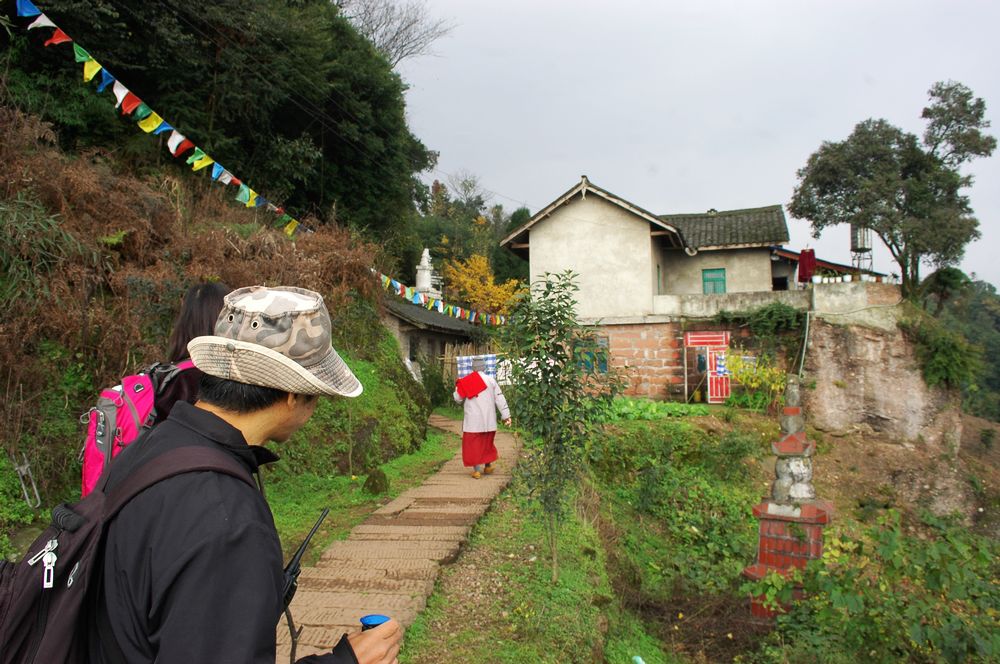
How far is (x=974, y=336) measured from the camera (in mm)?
41875

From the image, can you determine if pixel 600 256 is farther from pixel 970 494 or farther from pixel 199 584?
pixel 199 584

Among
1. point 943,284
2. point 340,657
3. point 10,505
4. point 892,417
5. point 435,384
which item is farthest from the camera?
point 943,284

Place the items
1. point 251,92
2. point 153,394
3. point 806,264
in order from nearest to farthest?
1. point 153,394
2. point 251,92
3. point 806,264

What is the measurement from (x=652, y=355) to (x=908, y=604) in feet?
49.5

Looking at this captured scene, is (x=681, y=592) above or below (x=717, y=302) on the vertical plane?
below

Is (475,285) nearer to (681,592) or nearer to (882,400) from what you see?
(882,400)

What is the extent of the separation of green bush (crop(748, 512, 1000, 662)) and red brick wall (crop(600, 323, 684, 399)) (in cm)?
1387

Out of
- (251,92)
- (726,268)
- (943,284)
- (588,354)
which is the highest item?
(251,92)

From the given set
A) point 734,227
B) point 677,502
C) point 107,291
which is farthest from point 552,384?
point 734,227

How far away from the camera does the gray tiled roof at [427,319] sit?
1645 centimetres

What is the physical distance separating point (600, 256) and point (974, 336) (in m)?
35.8

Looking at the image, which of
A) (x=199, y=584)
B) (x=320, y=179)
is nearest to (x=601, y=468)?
(x=199, y=584)

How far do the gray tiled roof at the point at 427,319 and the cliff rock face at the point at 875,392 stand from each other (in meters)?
10.2

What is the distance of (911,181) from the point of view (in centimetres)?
2195
